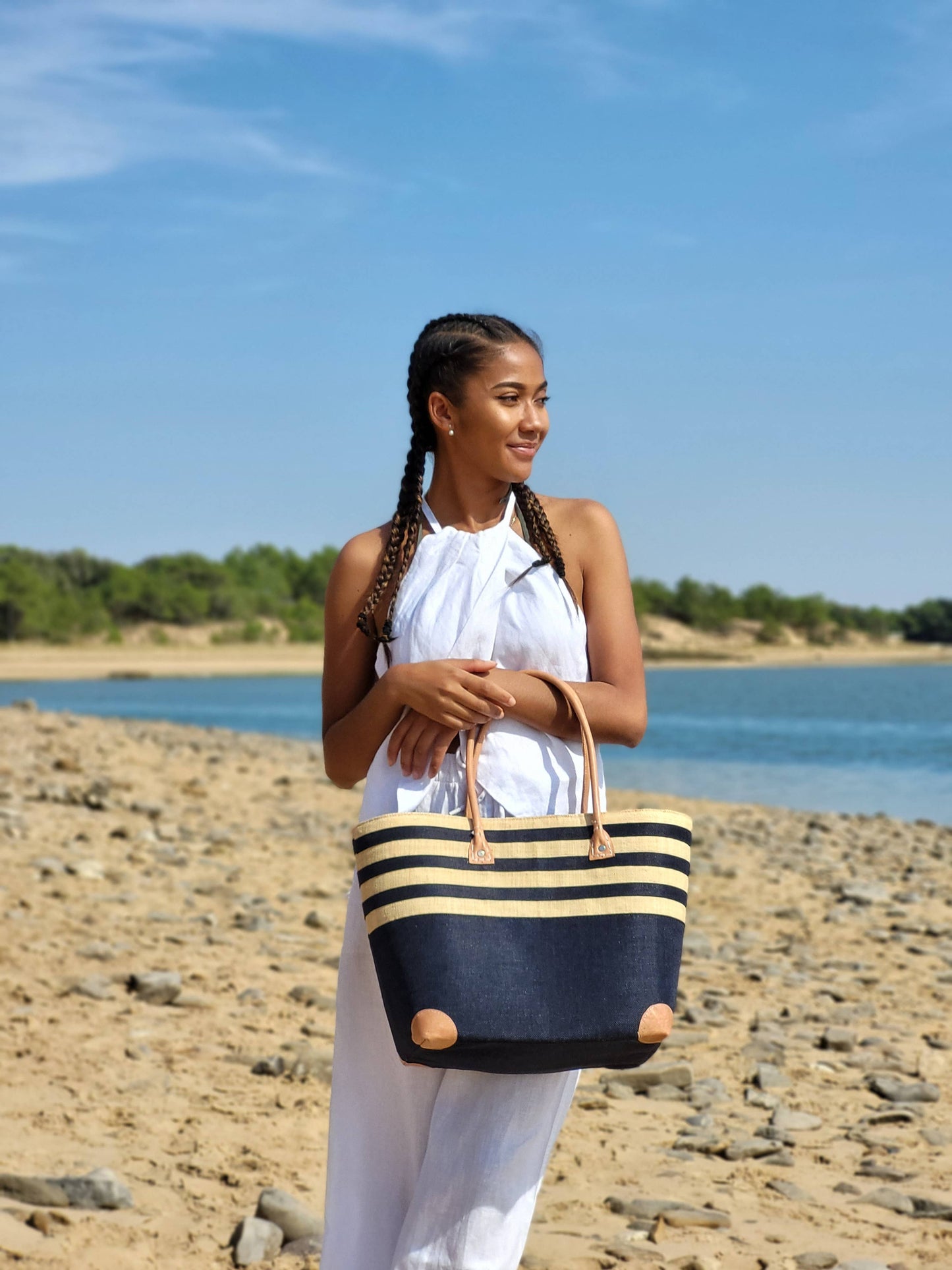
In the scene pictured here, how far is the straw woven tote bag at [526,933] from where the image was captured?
211 cm

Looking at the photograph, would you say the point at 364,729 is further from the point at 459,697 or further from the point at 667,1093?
the point at 667,1093

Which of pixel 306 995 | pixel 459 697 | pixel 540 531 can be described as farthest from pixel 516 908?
pixel 306 995

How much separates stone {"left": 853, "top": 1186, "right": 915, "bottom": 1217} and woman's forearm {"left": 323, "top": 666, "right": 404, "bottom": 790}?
2.63 metres

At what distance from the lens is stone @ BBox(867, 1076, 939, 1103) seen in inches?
210

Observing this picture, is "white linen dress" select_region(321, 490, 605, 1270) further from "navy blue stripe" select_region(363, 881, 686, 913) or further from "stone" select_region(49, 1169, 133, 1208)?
"stone" select_region(49, 1169, 133, 1208)

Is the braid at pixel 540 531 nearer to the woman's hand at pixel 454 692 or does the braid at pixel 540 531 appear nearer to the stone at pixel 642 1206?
the woman's hand at pixel 454 692

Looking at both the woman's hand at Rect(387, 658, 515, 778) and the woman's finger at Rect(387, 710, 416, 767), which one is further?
the woman's finger at Rect(387, 710, 416, 767)

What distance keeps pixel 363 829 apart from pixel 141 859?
7.37 m

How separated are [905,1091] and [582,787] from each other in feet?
11.8

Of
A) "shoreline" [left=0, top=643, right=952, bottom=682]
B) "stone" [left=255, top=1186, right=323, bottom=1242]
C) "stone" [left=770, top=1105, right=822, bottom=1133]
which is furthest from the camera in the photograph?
"shoreline" [left=0, top=643, right=952, bottom=682]

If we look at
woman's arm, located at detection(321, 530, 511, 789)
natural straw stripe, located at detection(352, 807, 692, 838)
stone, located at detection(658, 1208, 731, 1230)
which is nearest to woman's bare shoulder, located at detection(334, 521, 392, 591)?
woman's arm, located at detection(321, 530, 511, 789)

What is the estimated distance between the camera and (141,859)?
9.15m

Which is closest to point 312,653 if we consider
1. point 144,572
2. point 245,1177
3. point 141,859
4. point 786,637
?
point 144,572

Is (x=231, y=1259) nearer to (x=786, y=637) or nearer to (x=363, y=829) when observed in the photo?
(x=363, y=829)
